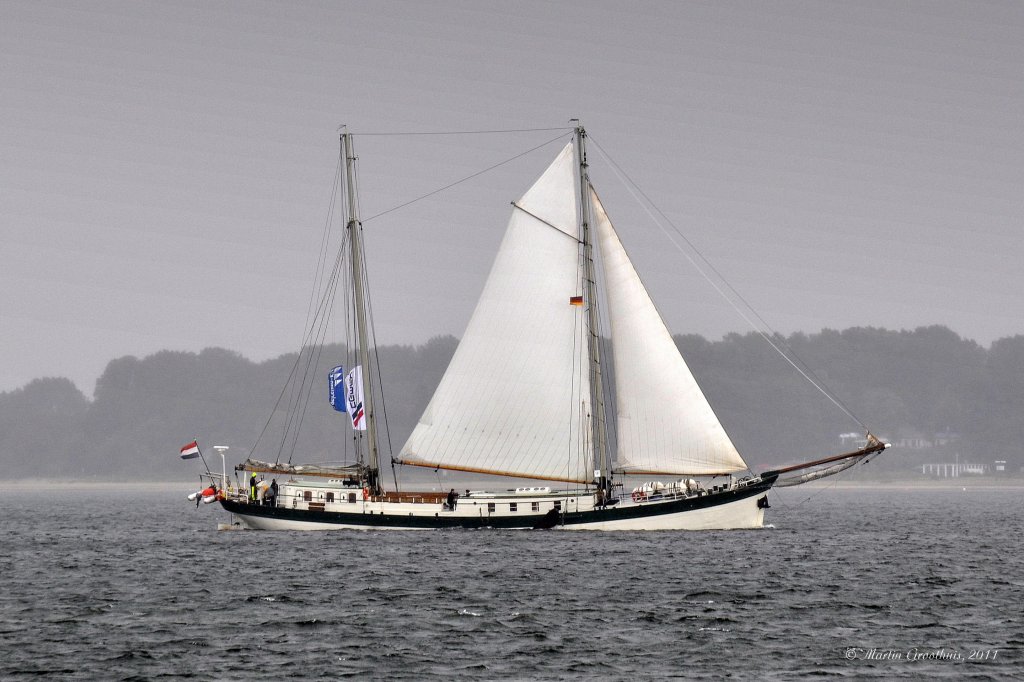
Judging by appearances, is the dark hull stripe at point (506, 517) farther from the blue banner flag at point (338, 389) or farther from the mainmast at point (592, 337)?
the blue banner flag at point (338, 389)

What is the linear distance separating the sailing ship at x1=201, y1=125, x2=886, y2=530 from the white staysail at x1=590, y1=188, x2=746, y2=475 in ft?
0.24

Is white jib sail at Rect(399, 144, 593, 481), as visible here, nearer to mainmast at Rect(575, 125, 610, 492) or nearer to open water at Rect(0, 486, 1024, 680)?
mainmast at Rect(575, 125, 610, 492)

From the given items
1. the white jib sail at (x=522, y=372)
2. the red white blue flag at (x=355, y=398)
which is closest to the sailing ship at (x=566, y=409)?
the white jib sail at (x=522, y=372)

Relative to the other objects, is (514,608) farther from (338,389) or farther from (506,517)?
(338,389)

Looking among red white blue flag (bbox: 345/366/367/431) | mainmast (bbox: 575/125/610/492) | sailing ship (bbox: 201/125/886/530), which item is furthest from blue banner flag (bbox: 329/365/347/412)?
mainmast (bbox: 575/125/610/492)

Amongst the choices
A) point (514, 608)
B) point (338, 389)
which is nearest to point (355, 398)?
point (338, 389)

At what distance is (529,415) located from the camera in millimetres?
68688

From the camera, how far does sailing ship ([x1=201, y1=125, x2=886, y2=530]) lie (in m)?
67.4

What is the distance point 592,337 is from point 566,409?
168 inches

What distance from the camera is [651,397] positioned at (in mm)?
67438

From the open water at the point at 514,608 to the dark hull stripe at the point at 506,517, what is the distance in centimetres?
89

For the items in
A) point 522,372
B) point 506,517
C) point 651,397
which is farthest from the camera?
point 506,517

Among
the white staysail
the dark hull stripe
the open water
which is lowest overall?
the open water

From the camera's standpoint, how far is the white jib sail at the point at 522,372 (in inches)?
2704
